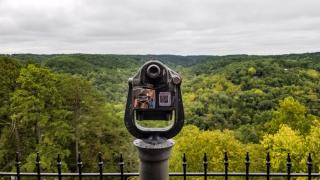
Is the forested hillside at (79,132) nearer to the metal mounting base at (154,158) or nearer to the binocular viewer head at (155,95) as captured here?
the metal mounting base at (154,158)

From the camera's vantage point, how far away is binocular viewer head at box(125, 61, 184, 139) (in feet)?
9.11

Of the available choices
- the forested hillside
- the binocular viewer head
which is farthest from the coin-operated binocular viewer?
the forested hillside

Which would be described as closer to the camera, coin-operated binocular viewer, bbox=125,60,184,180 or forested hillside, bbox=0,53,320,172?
coin-operated binocular viewer, bbox=125,60,184,180

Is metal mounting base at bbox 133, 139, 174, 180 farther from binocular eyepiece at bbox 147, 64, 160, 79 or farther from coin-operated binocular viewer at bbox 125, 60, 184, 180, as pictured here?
binocular eyepiece at bbox 147, 64, 160, 79

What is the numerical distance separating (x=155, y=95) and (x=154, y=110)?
0.12 m

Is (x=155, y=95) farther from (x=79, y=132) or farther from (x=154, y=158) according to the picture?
(x=79, y=132)

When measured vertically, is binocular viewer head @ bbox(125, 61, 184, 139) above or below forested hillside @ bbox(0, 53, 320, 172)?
above

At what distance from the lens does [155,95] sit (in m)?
2.78

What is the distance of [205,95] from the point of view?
2298 inches

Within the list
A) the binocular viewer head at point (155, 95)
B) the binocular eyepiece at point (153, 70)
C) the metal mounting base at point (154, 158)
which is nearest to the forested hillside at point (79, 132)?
the metal mounting base at point (154, 158)

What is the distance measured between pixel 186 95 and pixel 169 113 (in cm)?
6017

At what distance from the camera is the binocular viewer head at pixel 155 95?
2775mm

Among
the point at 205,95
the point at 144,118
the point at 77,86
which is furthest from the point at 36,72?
the point at 205,95

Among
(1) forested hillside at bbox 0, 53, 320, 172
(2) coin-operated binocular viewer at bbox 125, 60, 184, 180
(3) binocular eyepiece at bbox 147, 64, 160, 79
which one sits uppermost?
(3) binocular eyepiece at bbox 147, 64, 160, 79
